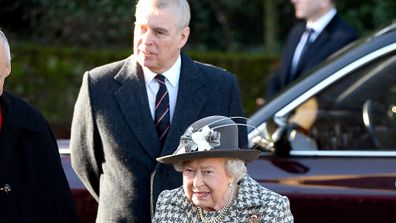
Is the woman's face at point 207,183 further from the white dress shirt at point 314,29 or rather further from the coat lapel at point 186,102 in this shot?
the white dress shirt at point 314,29

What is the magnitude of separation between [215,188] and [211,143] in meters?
0.17

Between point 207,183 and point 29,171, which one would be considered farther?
point 29,171

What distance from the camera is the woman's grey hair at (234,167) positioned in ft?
14.5

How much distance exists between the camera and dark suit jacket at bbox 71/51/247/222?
5.02m

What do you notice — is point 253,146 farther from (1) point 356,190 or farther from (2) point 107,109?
(2) point 107,109

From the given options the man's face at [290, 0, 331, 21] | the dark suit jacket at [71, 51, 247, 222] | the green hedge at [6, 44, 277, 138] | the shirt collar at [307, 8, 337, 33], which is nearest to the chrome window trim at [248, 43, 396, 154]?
the dark suit jacket at [71, 51, 247, 222]

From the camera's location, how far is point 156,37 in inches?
196

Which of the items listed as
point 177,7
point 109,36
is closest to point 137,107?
point 177,7

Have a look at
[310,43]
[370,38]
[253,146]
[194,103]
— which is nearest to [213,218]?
[194,103]

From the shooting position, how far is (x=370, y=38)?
604 centimetres

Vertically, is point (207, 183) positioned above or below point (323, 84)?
below

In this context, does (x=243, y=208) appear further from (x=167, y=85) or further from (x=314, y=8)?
(x=314, y=8)

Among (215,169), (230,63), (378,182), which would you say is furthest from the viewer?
(230,63)

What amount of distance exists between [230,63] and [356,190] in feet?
22.6
